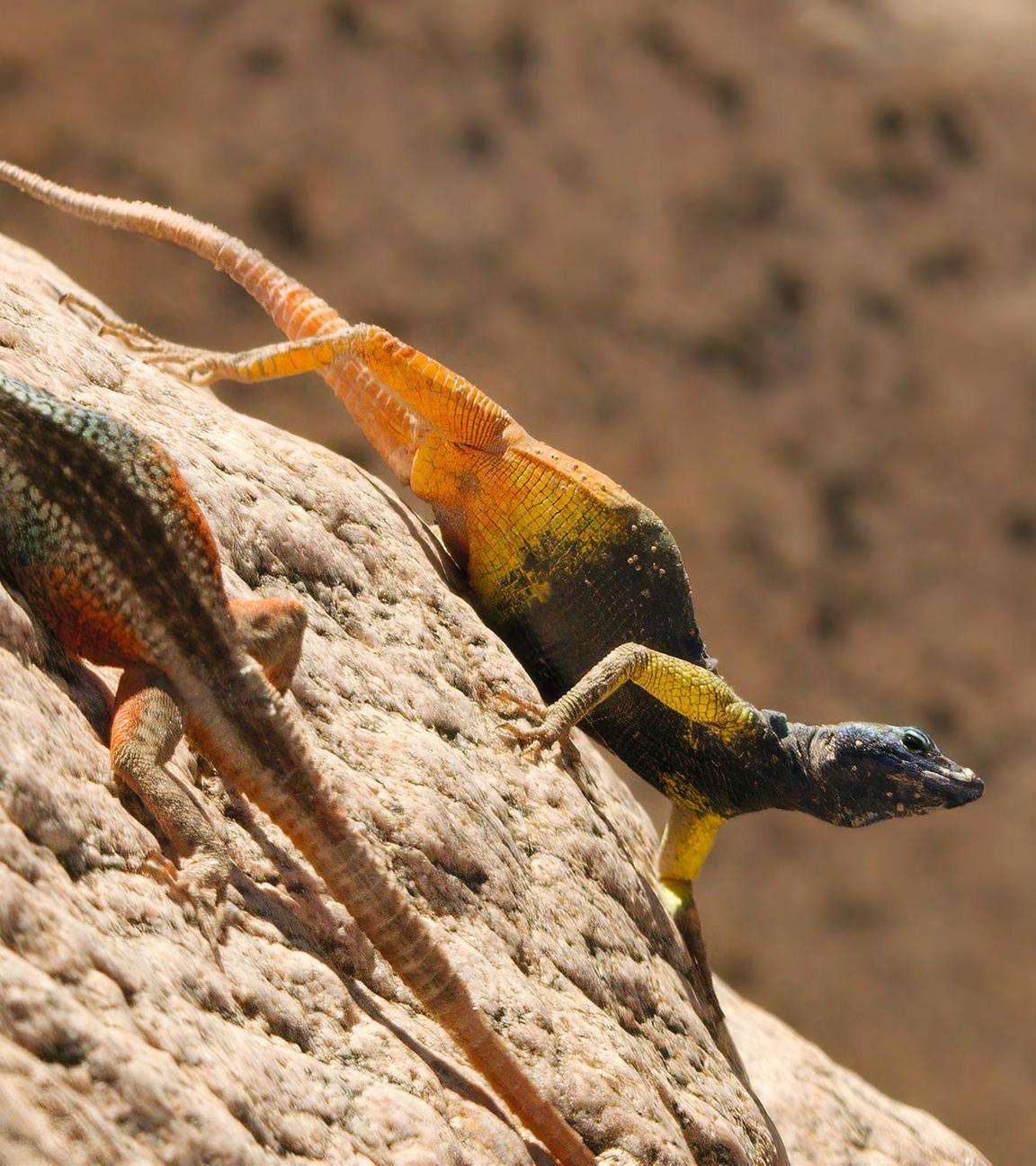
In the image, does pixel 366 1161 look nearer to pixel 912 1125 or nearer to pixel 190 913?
pixel 190 913

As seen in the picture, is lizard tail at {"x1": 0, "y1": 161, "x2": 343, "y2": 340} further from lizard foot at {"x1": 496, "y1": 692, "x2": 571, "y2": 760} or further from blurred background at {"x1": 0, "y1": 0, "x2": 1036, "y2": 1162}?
blurred background at {"x1": 0, "y1": 0, "x2": 1036, "y2": 1162}

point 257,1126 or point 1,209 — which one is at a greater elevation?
point 1,209

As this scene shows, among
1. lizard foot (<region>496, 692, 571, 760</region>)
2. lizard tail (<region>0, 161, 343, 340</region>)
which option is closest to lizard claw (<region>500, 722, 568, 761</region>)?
lizard foot (<region>496, 692, 571, 760</region>)

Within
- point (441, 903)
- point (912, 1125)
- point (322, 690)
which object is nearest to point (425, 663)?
point (322, 690)

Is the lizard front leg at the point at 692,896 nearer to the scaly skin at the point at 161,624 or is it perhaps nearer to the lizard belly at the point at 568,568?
the lizard belly at the point at 568,568

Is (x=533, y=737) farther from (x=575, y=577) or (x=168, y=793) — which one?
(x=168, y=793)

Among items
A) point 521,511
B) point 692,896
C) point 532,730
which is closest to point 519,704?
point 532,730
